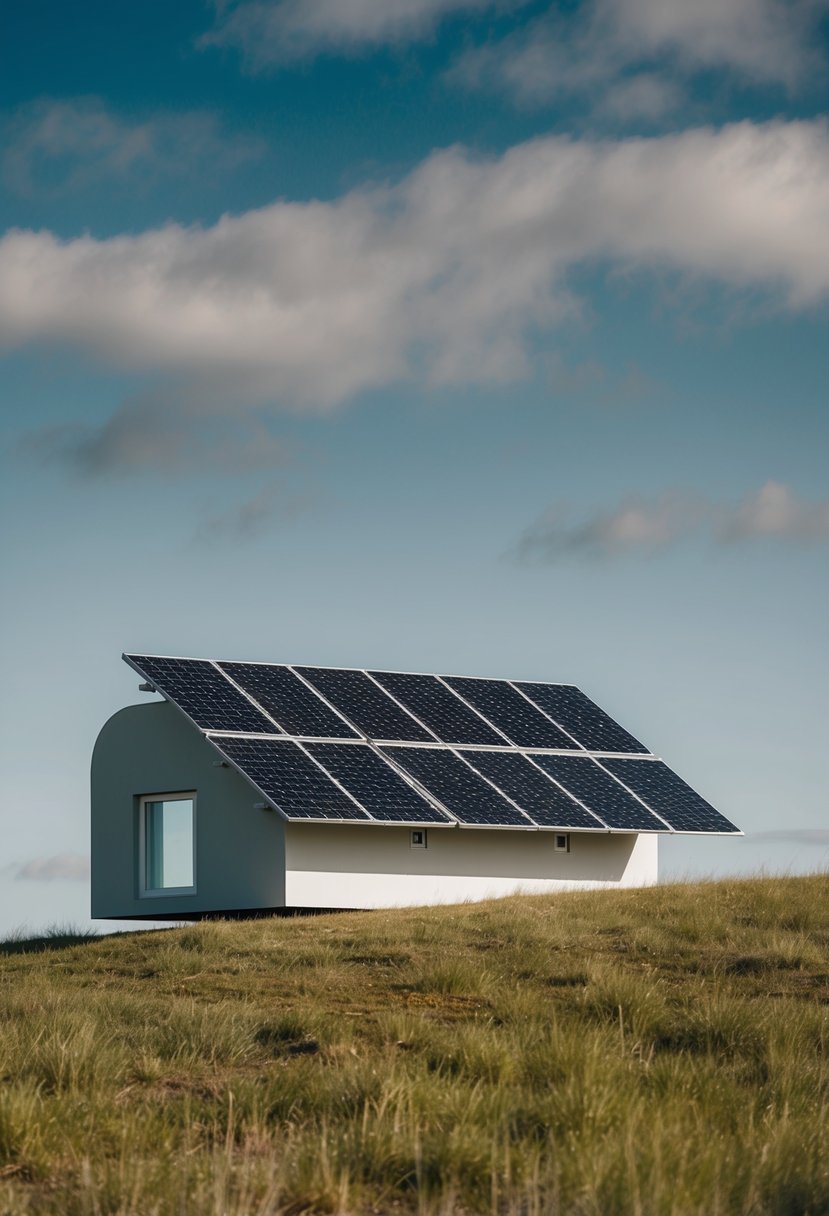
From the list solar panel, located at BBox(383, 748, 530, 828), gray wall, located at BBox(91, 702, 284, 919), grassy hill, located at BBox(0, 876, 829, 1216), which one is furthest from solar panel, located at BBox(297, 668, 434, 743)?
grassy hill, located at BBox(0, 876, 829, 1216)

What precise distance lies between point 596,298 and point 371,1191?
49.7 ft

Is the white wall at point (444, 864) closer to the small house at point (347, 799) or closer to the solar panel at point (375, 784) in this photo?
the small house at point (347, 799)

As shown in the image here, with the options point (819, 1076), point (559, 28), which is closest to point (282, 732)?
point (559, 28)

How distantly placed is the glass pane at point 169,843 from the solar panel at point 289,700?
7.21 feet

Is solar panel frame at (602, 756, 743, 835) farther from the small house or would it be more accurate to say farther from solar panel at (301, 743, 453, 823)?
solar panel at (301, 743, 453, 823)

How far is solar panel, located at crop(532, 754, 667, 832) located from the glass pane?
6.43 meters

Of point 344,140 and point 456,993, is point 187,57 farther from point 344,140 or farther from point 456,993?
point 456,993

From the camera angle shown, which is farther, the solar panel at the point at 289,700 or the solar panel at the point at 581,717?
the solar panel at the point at 581,717

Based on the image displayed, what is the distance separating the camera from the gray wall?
24.1 meters

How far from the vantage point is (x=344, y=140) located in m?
19.2

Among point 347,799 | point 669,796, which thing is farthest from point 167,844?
point 669,796

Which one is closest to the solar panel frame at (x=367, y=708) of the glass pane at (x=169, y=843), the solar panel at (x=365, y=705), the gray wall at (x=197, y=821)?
the solar panel at (x=365, y=705)

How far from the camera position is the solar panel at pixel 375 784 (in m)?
23.5

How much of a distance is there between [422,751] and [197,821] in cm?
403
